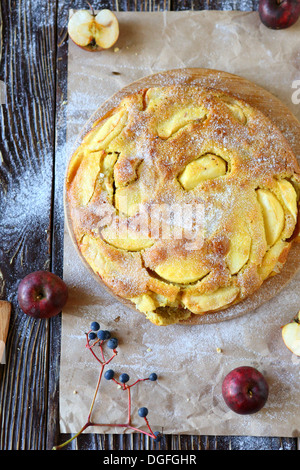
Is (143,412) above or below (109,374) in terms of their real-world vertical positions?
below

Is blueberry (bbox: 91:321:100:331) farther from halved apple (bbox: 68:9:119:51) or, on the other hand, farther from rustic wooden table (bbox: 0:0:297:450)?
halved apple (bbox: 68:9:119:51)

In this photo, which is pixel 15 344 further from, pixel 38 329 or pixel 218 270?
Result: pixel 218 270

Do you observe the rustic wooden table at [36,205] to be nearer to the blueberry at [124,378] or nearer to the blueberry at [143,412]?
the blueberry at [143,412]
